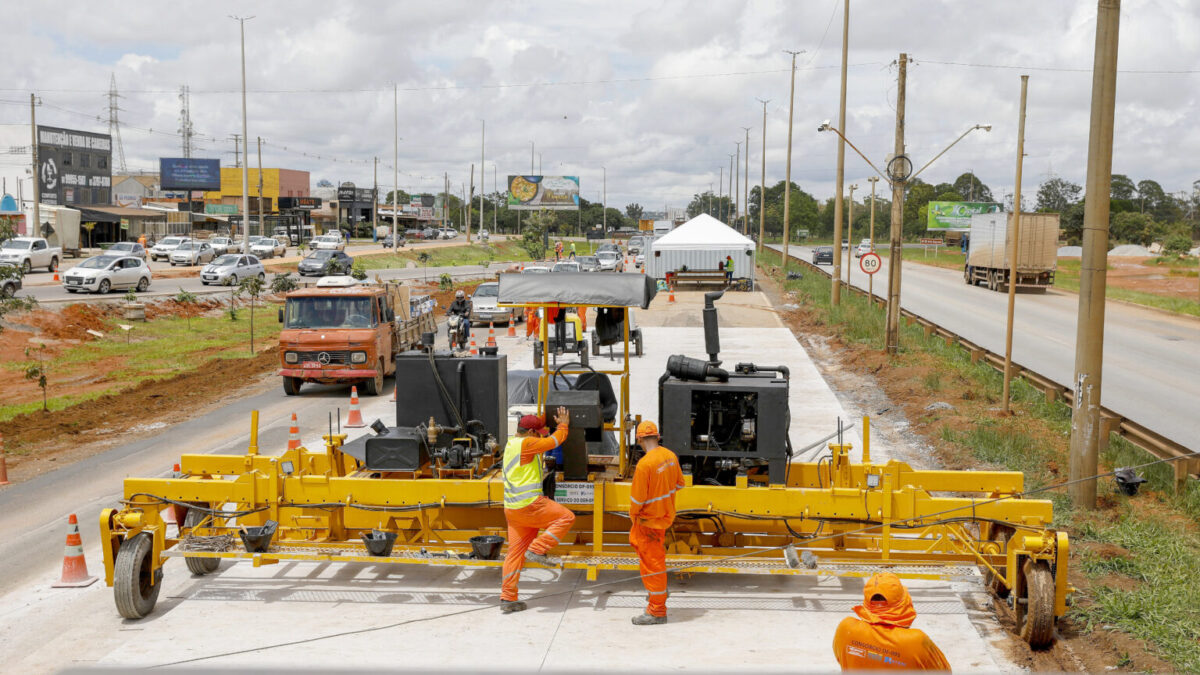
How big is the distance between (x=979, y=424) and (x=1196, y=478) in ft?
15.1

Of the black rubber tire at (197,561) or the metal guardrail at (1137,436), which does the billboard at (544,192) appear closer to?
the metal guardrail at (1137,436)

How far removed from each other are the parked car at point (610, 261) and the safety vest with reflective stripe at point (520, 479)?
152 ft

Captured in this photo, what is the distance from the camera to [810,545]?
9.13 metres

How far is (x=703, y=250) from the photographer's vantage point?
A: 5181 centimetres

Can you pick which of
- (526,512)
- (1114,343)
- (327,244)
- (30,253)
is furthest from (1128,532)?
(327,244)

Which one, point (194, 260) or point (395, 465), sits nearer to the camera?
point (395, 465)

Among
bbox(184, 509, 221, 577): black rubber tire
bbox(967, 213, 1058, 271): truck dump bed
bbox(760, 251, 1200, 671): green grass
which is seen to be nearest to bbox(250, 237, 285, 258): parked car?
bbox(967, 213, 1058, 271): truck dump bed

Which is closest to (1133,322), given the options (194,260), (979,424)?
(979,424)

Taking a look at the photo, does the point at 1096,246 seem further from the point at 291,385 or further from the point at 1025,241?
the point at 1025,241

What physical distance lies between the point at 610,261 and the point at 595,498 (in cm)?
5227

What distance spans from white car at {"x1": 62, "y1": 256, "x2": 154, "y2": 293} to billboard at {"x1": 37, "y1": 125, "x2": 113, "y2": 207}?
47.3 meters

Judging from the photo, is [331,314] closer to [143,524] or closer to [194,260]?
[143,524]

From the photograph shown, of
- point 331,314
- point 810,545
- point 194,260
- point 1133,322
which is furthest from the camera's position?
point 194,260

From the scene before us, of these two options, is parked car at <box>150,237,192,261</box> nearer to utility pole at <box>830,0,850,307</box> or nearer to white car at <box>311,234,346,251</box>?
white car at <box>311,234,346,251</box>
